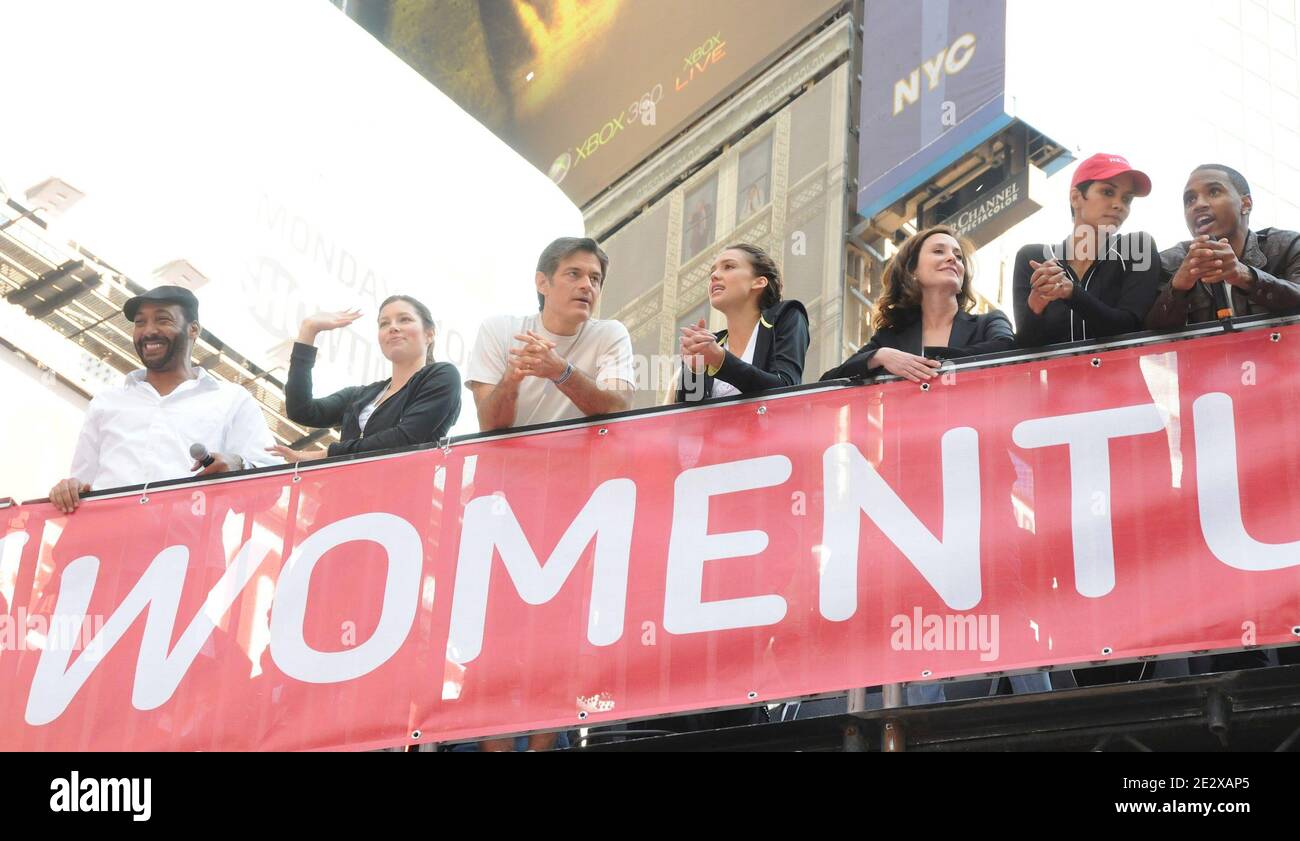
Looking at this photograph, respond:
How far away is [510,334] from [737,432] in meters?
1.34

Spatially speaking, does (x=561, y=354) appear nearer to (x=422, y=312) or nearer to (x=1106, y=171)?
(x=422, y=312)

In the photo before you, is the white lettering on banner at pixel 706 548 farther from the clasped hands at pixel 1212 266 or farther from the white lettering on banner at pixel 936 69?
the white lettering on banner at pixel 936 69

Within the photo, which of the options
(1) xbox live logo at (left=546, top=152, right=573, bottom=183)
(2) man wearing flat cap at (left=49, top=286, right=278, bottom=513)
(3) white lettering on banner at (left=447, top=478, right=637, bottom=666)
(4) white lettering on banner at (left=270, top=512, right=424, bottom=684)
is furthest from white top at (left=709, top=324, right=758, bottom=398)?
(1) xbox live logo at (left=546, top=152, right=573, bottom=183)

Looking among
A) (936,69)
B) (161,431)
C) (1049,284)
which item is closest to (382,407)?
(161,431)

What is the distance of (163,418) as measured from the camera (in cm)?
834

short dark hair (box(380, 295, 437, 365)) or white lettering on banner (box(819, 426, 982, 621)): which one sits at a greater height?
short dark hair (box(380, 295, 437, 365))

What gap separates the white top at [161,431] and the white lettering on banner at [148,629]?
28.1 inches

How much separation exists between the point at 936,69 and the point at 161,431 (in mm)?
30982

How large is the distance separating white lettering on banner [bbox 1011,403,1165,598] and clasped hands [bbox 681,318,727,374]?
1212 mm

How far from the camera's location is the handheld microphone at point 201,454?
7.68m

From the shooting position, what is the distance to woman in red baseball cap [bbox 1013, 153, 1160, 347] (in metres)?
6.65

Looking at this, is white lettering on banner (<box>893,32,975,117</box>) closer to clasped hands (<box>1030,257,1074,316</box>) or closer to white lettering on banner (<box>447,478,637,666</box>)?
clasped hands (<box>1030,257,1074,316</box>)
